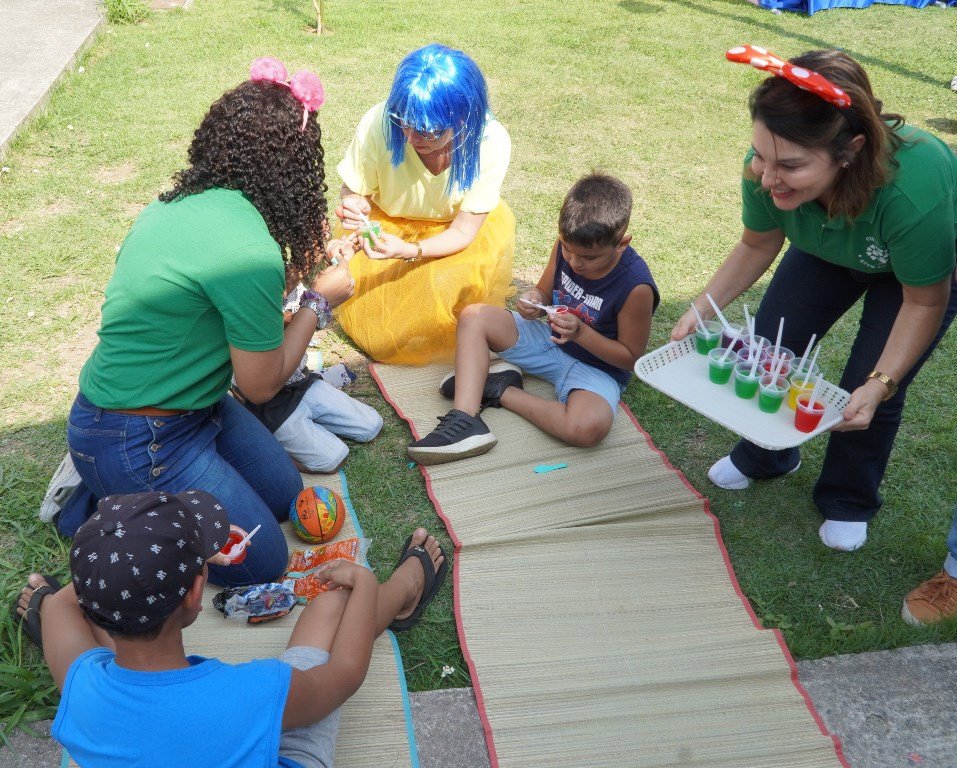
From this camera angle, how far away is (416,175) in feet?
11.7

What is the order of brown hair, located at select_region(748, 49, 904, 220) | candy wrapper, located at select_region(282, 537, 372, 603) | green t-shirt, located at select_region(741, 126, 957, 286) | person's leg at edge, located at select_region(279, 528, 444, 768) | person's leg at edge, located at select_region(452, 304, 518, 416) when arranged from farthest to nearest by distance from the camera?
1. person's leg at edge, located at select_region(452, 304, 518, 416)
2. candy wrapper, located at select_region(282, 537, 372, 603)
3. green t-shirt, located at select_region(741, 126, 957, 286)
4. brown hair, located at select_region(748, 49, 904, 220)
5. person's leg at edge, located at select_region(279, 528, 444, 768)

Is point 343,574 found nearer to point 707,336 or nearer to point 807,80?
point 707,336

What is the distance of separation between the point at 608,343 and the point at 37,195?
352cm

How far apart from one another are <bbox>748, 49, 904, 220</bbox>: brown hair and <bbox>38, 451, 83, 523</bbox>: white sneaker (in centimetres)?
234

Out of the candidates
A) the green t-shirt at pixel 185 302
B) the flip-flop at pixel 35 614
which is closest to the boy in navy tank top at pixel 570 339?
the green t-shirt at pixel 185 302

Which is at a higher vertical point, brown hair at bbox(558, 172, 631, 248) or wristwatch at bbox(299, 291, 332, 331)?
brown hair at bbox(558, 172, 631, 248)

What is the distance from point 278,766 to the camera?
176 cm

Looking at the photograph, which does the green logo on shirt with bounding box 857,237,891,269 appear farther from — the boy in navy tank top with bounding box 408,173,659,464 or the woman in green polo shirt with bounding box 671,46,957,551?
the boy in navy tank top with bounding box 408,173,659,464

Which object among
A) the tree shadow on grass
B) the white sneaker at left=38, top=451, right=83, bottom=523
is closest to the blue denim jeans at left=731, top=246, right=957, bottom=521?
the white sneaker at left=38, top=451, right=83, bottom=523

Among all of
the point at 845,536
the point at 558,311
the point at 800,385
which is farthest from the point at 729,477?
the point at 558,311

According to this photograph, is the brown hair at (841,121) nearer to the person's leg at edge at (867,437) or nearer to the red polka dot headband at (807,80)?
the red polka dot headband at (807,80)

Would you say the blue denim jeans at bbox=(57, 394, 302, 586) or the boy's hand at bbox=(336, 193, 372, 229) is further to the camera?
the boy's hand at bbox=(336, 193, 372, 229)

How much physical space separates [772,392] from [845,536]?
0.68 m

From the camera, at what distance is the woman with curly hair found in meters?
2.22
